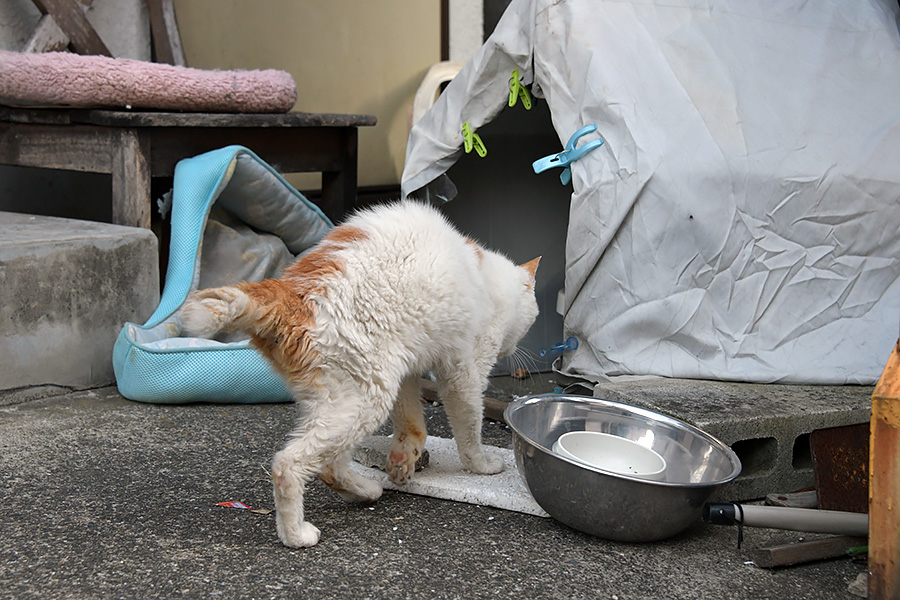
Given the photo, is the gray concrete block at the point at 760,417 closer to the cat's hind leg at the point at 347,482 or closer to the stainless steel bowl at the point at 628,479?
the stainless steel bowl at the point at 628,479

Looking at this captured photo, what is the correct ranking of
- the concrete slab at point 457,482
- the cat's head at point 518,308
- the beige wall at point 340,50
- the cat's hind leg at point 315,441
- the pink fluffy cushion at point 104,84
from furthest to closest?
the beige wall at point 340,50, the pink fluffy cushion at point 104,84, the cat's head at point 518,308, the concrete slab at point 457,482, the cat's hind leg at point 315,441

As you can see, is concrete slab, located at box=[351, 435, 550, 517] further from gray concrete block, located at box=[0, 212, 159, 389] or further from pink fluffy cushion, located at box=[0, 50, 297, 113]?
pink fluffy cushion, located at box=[0, 50, 297, 113]

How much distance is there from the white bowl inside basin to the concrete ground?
0.20m

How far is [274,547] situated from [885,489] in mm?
1367

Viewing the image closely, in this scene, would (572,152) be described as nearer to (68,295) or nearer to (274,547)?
(274,547)

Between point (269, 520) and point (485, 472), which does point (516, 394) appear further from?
point (269, 520)

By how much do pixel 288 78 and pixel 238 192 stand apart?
0.65 m

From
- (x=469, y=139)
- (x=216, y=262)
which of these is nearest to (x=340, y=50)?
(x=216, y=262)

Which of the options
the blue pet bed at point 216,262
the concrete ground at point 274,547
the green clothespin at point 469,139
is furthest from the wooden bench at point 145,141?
the concrete ground at point 274,547

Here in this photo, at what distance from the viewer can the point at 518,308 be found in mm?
2771

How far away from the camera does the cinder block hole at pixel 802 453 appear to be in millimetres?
2576

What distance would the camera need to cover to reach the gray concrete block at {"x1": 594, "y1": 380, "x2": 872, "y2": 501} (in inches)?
94.3

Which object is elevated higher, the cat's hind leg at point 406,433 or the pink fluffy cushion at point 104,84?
the pink fluffy cushion at point 104,84

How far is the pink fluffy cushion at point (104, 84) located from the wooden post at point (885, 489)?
9.72ft
